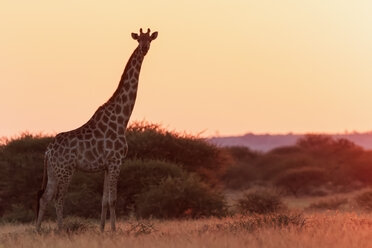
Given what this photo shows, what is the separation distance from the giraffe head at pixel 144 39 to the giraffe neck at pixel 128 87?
0.14m

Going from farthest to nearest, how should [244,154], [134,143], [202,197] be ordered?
[244,154]
[134,143]
[202,197]

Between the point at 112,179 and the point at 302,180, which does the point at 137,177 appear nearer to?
the point at 112,179

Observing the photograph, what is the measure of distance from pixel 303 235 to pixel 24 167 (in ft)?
56.8

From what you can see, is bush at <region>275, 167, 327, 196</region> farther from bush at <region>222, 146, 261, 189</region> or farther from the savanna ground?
the savanna ground

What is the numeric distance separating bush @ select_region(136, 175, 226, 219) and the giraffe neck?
26.0 ft

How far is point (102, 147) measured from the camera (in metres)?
17.0

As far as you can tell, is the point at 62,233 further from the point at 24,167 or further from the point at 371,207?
the point at 371,207

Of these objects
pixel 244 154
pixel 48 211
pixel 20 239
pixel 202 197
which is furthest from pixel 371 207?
pixel 244 154

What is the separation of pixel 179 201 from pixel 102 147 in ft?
28.4

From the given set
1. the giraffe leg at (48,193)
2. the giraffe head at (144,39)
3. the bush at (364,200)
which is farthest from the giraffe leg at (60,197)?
the bush at (364,200)

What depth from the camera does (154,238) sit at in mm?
14234

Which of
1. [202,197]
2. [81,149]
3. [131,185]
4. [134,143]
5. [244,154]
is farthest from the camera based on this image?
[244,154]

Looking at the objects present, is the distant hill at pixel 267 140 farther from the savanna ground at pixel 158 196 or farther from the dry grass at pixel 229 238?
the dry grass at pixel 229 238

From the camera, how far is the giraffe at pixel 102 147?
17.0 m
